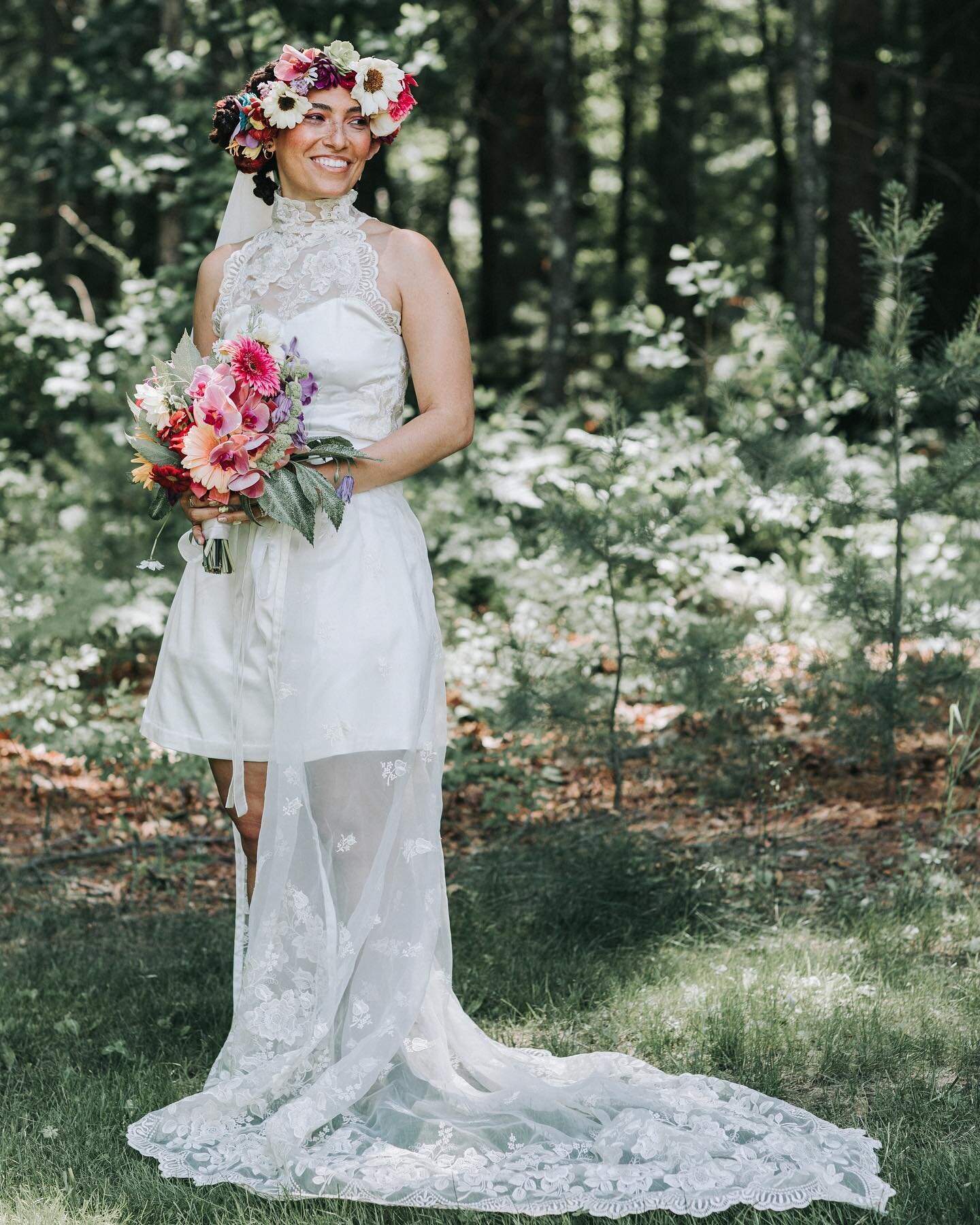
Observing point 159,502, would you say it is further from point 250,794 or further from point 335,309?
point 250,794

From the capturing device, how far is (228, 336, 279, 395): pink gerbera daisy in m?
2.85

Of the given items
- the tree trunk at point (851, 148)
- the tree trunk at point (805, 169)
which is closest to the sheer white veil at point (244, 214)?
the tree trunk at point (805, 169)

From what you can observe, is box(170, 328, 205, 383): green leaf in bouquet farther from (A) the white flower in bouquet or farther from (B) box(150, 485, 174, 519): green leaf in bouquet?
(B) box(150, 485, 174, 519): green leaf in bouquet

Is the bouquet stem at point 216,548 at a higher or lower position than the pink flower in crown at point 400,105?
lower

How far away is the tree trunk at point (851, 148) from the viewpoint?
10.1 m

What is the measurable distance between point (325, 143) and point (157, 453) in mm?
873

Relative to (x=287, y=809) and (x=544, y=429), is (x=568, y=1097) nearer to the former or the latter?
(x=287, y=809)

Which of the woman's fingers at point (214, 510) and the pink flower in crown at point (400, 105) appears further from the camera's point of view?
the pink flower in crown at point (400, 105)

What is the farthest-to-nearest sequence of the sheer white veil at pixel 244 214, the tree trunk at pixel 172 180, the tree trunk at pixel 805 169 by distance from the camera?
the tree trunk at pixel 172 180
the tree trunk at pixel 805 169
the sheer white veil at pixel 244 214

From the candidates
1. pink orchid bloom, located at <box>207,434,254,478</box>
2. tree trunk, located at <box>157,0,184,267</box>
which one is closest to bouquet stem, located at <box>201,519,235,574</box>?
pink orchid bloom, located at <box>207,434,254,478</box>

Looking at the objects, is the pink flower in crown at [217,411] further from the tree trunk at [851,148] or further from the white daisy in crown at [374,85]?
the tree trunk at [851,148]

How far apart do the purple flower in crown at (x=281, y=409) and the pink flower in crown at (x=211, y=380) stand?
0.32 ft

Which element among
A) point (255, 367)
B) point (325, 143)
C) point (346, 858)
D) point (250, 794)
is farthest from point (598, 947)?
point (325, 143)

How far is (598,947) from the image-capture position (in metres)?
4.10
